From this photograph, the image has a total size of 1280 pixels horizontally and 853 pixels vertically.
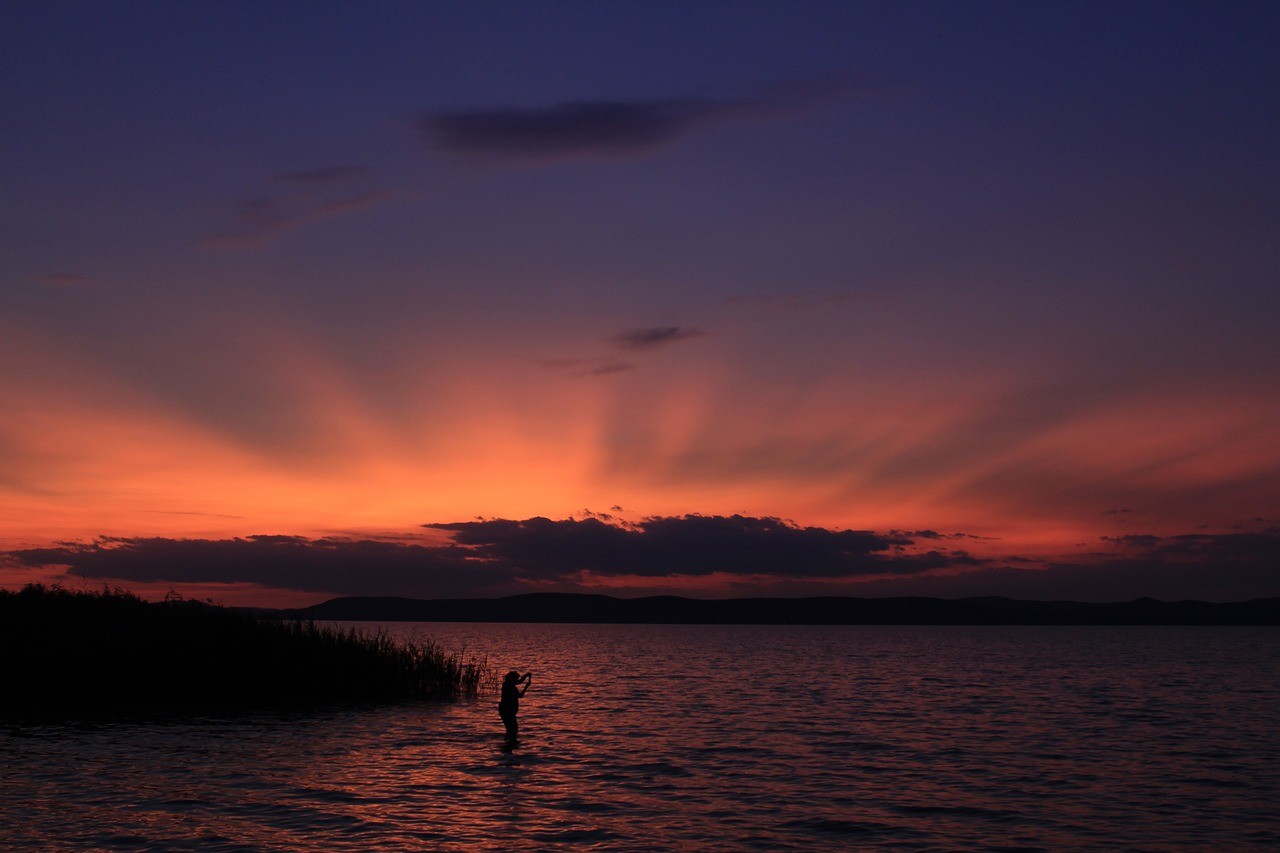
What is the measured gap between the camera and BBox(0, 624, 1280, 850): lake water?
2075 cm

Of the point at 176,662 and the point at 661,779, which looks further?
the point at 176,662

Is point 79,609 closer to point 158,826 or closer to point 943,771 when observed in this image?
point 158,826

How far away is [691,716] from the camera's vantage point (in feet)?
147

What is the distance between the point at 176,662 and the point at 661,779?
25835 mm

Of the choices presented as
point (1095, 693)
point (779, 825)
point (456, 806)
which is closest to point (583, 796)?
point (456, 806)

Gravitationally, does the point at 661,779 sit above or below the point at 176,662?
below

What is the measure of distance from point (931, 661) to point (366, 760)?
269 ft

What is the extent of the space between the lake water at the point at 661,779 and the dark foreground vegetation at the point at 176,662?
3.62 m

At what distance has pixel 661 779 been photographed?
91.3ft

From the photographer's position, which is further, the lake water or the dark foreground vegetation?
the dark foreground vegetation

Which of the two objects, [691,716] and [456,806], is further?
[691,716]

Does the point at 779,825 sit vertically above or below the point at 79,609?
below

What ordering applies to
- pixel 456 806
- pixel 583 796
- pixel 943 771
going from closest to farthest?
pixel 456 806 < pixel 583 796 < pixel 943 771

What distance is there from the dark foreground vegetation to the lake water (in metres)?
3.62
